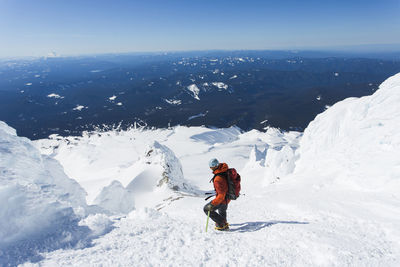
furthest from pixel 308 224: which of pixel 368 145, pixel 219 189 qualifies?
pixel 368 145

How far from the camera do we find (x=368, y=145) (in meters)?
13.8

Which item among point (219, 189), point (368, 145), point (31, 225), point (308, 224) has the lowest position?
point (308, 224)

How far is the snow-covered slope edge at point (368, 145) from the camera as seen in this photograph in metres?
10.8

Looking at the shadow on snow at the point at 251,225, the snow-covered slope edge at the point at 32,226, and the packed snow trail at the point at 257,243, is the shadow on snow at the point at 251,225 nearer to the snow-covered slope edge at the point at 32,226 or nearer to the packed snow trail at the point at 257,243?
the packed snow trail at the point at 257,243

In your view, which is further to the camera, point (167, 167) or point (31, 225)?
point (167, 167)

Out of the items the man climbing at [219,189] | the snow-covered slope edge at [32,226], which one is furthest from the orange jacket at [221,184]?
the snow-covered slope edge at [32,226]

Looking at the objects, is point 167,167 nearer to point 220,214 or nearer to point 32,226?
point 220,214

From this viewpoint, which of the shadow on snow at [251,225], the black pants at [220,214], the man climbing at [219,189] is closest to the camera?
the man climbing at [219,189]

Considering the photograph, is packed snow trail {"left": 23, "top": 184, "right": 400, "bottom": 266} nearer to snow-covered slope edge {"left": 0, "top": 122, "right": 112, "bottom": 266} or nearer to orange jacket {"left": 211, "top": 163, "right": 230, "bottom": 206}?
snow-covered slope edge {"left": 0, "top": 122, "right": 112, "bottom": 266}

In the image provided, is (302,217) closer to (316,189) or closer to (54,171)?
(316,189)

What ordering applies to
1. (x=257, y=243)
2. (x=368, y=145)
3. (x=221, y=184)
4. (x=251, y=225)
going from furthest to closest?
(x=368, y=145)
(x=251, y=225)
(x=221, y=184)
(x=257, y=243)

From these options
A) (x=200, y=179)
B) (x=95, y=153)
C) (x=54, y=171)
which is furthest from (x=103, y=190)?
(x=95, y=153)

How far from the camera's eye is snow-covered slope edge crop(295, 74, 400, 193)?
35.4 ft

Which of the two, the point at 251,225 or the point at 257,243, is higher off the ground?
the point at 257,243
